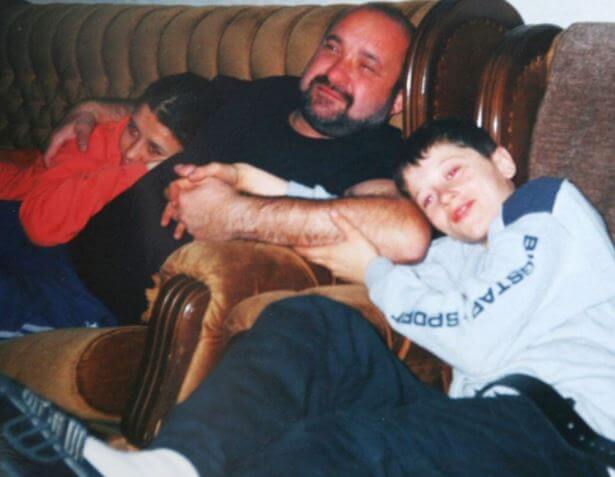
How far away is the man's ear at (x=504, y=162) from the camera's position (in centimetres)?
106

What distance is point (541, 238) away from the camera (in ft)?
2.72

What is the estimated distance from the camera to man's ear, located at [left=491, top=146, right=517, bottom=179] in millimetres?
1062

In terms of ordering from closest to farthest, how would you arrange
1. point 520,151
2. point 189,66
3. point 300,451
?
point 300,451 → point 520,151 → point 189,66

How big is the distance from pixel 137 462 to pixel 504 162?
2.46ft

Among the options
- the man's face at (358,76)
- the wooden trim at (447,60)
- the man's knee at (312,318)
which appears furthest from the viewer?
the man's face at (358,76)

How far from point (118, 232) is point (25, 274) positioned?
20 centimetres

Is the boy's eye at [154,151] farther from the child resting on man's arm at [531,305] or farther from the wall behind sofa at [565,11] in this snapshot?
the wall behind sofa at [565,11]

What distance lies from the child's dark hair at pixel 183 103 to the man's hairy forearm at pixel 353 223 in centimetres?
41

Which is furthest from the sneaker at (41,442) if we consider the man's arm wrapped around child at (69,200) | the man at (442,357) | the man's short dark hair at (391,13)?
the man's short dark hair at (391,13)

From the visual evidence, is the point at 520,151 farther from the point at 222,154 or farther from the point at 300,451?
the point at 300,451

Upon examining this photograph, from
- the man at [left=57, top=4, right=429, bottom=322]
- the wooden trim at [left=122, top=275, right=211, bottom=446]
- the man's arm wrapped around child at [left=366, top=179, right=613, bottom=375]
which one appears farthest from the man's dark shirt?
the man's arm wrapped around child at [left=366, top=179, right=613, bottom=375]

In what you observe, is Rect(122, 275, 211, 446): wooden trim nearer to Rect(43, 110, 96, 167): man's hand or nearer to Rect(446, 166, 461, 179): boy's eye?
Rect(446, 166, 461, 179): boy's eye

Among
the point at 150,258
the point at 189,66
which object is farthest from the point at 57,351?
the point at 189,66

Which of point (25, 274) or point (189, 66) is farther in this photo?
point (189, 66)
